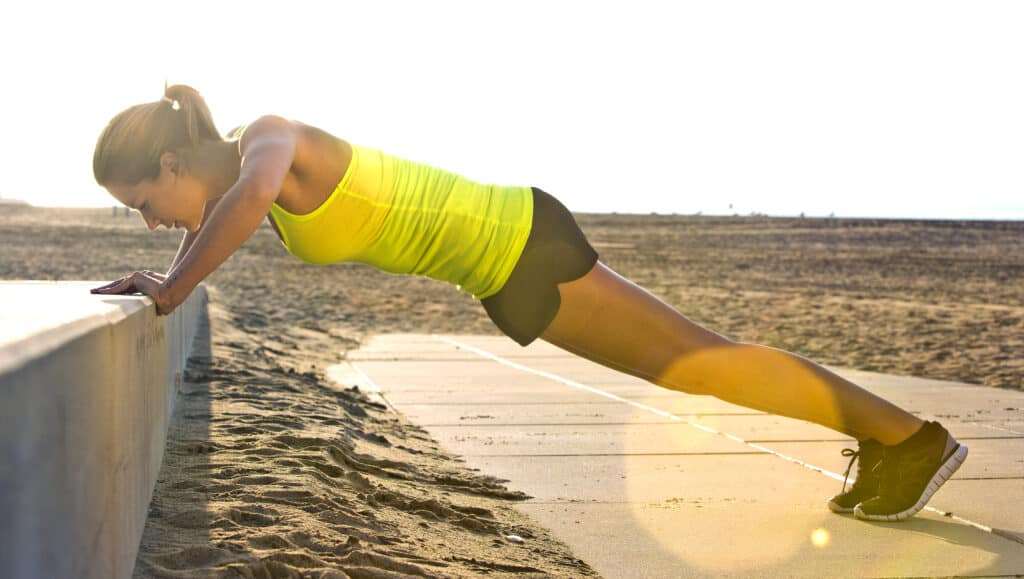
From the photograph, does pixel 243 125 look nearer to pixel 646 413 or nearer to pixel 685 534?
pixel 685 534

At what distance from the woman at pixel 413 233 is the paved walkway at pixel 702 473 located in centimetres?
52

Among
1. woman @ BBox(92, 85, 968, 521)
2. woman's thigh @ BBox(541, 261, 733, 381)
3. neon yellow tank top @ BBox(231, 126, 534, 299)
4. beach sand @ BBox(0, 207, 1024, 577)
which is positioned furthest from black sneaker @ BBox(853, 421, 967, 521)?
neon yellow tank top @ BBox(231, 126, 534, 299)

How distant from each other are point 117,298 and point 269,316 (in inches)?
413

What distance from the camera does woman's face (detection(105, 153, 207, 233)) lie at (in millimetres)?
2996

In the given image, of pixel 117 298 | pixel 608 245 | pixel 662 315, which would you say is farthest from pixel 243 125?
pixel 608 245

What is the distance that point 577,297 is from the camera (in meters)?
3.24

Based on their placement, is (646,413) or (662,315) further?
(646,413)

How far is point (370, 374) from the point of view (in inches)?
325

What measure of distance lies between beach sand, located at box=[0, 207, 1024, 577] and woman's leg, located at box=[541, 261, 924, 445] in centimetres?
68

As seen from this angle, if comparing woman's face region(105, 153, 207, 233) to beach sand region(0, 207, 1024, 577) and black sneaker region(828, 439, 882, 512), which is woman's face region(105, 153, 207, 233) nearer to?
beach sand region(0, 207, 1024, 577)

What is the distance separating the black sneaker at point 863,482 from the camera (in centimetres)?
388

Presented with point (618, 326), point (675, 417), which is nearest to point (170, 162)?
point (618, 326)

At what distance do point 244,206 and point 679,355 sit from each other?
142 centimetres

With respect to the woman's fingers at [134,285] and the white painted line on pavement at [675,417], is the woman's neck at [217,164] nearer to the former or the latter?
the woman's fingers at [134,285]
